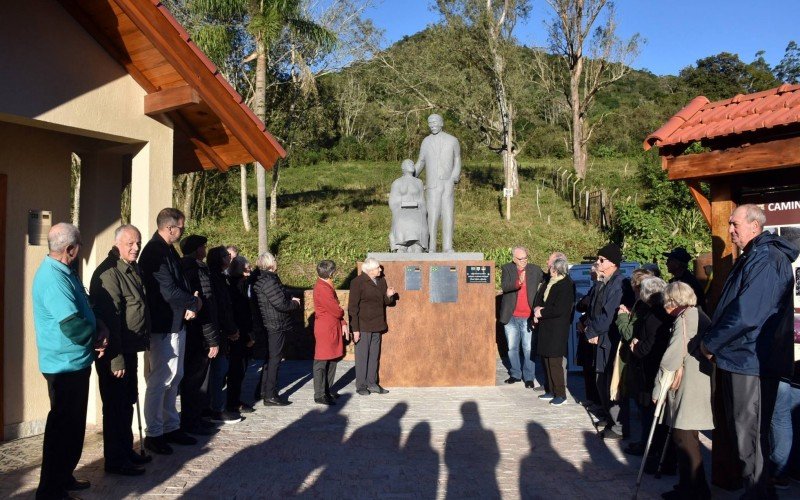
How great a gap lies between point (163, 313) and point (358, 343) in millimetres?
3469

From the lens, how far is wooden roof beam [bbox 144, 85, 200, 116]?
6375 mm

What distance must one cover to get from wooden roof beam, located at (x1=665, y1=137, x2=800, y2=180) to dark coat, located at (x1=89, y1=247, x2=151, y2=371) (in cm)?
433

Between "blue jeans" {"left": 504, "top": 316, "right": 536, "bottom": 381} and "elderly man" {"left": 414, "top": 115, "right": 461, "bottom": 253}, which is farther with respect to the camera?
"elderly man" {"left": 414, "top": 115, "right": 461, "bottom": 253}

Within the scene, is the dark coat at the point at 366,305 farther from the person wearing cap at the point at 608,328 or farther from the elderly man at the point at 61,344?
the elderly man at the point at 61,344

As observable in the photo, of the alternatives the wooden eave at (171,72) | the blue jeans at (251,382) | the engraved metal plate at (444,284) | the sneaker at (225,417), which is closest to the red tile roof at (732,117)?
the wooden eave at (171,72)

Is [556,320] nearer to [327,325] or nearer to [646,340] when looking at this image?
[646,340]

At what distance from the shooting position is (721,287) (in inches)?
207

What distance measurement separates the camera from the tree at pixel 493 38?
3075 cm

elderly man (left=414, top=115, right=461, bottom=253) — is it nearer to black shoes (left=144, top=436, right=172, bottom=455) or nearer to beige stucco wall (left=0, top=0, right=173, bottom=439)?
beige stucco wall (left=0, top=0, right=173, bottom=439)

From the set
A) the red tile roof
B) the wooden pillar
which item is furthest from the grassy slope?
the wooden pillar

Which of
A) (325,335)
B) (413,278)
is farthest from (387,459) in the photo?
Result: (413,278)

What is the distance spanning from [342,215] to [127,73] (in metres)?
20.7

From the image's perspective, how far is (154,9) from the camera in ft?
19.1

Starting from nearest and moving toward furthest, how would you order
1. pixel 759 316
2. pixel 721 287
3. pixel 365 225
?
pixel 759 316 → pixel 721 287 → pixel 365 225
